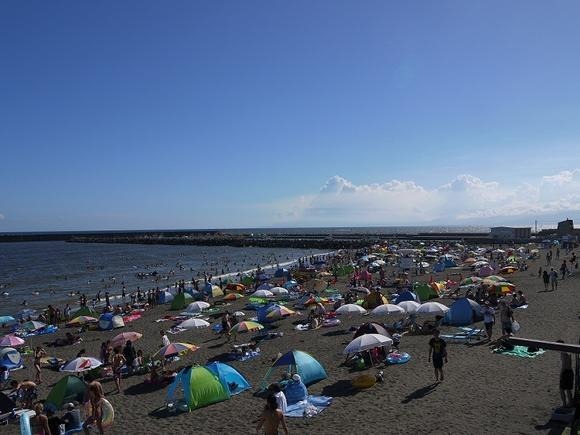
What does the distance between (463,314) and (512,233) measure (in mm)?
63561

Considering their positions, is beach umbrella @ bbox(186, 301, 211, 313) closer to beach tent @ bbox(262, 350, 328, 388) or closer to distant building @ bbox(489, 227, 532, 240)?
beach tent @ bbox(262, 350, 328, 388)

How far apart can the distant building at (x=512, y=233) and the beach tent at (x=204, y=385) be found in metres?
68.6

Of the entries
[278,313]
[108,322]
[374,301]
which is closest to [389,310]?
[374,301]

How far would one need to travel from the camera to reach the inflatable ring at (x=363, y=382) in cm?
1146

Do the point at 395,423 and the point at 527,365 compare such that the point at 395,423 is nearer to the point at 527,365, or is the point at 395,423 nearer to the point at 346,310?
the point at 527,365

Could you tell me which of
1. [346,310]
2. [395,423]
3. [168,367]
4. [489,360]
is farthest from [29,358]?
[489,360]

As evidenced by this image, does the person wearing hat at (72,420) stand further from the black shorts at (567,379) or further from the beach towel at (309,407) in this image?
the black shorts at (567,379)

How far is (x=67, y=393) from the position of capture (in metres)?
11.8

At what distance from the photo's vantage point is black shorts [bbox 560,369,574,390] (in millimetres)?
8703

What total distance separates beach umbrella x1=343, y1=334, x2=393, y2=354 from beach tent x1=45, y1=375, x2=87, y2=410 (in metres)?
6.78

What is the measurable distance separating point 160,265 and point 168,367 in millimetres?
47844

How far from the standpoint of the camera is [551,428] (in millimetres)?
8328

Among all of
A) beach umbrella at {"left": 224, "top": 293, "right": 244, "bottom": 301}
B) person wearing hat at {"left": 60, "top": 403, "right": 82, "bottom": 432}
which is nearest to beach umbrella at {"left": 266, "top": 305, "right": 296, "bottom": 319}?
beach umbrella at {"left": 224, "top": 293, "right": 244, "bottom": 301}

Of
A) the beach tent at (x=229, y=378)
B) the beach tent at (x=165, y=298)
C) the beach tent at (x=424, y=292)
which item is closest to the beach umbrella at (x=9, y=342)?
the beach tent at (x=229, y=378)
